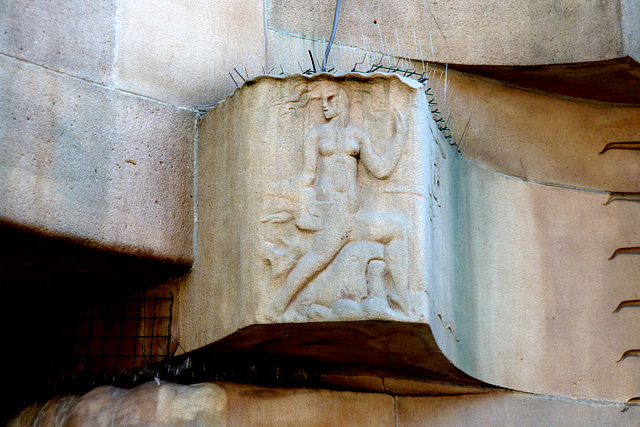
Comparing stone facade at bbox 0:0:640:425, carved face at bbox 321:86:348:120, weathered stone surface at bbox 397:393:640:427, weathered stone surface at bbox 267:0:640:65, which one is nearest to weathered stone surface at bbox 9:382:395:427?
stone facade at bbox 0:0:640:425

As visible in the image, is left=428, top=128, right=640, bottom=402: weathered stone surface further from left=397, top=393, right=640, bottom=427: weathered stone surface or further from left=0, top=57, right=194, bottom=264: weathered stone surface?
left=0, top=57, right=194, bottom=264: weathered stone surface

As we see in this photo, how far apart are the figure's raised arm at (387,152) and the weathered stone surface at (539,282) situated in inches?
16.8

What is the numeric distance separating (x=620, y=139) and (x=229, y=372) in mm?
2879

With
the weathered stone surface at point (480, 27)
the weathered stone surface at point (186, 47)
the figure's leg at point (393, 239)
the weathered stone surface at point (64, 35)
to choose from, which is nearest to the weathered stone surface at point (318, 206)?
the figure's leg at point (393, 239)

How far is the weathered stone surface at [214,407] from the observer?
226 inches

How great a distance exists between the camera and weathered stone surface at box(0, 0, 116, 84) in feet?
18.9

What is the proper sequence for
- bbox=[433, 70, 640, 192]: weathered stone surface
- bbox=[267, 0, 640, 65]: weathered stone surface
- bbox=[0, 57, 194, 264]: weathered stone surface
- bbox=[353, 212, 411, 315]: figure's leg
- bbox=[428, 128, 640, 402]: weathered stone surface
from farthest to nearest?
bbox=[433, 70, 640, 192]: weathered stone surface
bbox=[267, 0, 640, 65]: weathered stone surface
bbox=[428, 128, 640, 402]: weathered stone surface
bbox=[0, 57, 194, 264]: weathered stone surface
bbox=[353, 212, 411, 315]: figure's leg

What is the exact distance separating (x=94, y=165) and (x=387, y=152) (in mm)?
1513

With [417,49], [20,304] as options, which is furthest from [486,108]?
[20,304]

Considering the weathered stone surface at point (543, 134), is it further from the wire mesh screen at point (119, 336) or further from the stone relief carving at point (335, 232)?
the wire mesh screen at point (119, 336)

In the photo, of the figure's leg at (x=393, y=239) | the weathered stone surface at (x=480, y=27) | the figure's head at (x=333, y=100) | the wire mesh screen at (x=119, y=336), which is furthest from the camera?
the weathered stone surface at (x=480, y=27)

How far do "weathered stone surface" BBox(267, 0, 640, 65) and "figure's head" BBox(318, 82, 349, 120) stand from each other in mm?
1022

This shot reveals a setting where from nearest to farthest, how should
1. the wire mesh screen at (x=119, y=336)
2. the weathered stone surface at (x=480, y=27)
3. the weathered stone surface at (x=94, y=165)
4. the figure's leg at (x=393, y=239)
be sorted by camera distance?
the figure's leg at (x=393, y=239), the weathered stone surface at (x=94, y=165), the wire mesh screen at (x=119, y=336), the weathered stone surface at (x=480, y=27)

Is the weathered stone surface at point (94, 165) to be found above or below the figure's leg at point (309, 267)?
above
